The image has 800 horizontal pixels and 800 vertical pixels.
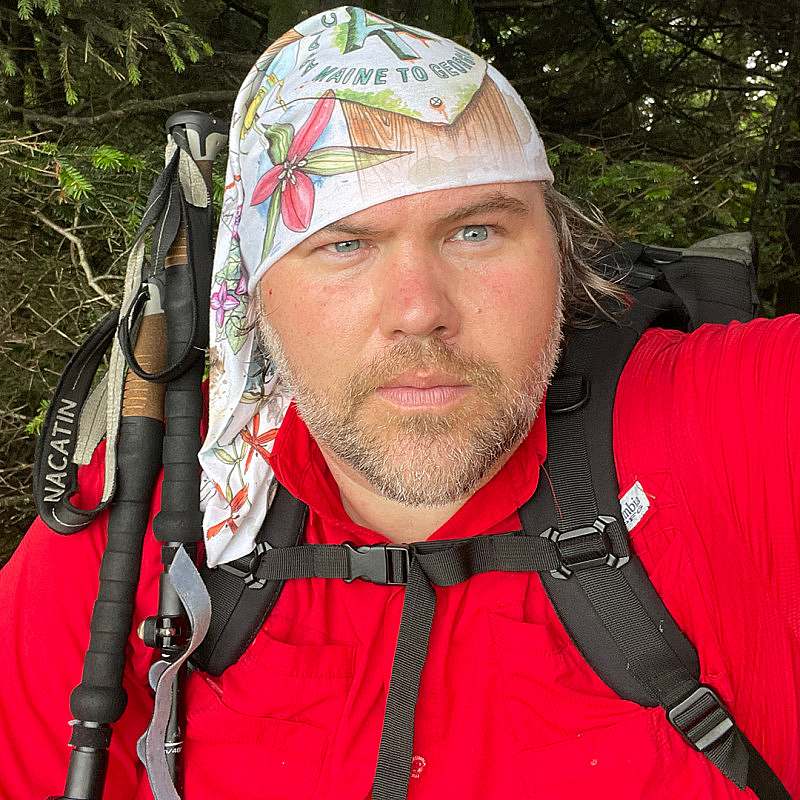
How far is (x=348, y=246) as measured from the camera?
210 centimetres

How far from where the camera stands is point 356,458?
2.18 meters

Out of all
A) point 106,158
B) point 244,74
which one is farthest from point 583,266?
point 244,74

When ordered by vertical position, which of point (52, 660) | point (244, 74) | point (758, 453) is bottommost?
point (52, 660)

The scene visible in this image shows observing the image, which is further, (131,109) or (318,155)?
(131,109)

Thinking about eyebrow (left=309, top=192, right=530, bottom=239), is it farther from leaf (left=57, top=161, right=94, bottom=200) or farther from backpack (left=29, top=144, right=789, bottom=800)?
leaf (left=57, top=161, right=94, bottom=200)

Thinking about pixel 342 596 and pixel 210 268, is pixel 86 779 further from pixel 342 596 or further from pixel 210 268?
pixel 210 268

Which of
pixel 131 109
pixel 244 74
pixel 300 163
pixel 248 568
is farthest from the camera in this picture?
pixel 244 74

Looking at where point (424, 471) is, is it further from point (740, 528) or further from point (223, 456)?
A: point (740, 528)

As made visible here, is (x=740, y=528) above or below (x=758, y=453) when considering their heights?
below

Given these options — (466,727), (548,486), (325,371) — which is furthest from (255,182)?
(466,727)

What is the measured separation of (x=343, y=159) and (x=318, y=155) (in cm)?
8

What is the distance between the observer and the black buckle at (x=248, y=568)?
224 centimetres

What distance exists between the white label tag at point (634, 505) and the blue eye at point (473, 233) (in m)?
0.70

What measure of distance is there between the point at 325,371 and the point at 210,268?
516 mm
